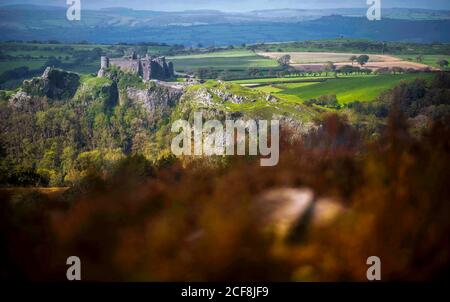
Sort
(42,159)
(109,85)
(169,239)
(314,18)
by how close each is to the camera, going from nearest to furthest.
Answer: (169,239), (42,159), (109,85), (314,18)

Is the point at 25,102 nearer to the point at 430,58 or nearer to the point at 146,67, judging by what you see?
the point at 146,67

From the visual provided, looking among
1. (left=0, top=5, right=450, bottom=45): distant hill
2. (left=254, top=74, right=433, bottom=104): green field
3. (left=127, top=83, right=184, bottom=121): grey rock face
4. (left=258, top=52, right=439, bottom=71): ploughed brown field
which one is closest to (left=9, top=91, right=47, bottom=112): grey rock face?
(left=0, top=5, right=450, bottom=45): distant hill

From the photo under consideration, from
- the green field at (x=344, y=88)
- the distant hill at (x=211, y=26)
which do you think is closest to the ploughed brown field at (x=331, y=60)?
the distant hill at (x=211, y=26)

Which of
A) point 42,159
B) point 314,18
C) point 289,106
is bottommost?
point 42,159

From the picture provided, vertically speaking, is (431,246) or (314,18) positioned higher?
(314,18)

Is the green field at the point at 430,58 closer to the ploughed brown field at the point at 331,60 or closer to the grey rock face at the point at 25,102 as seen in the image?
the ploughed brown field at the point at 331,60

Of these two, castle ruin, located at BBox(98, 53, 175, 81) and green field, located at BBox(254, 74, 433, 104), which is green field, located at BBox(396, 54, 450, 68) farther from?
castle ruin, located at BBox(98, 53, 175, 81)

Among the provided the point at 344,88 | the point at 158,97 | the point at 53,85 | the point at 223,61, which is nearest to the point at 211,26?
the point at 223,61
